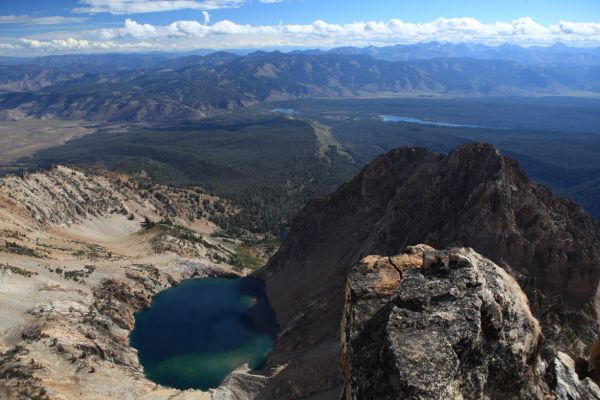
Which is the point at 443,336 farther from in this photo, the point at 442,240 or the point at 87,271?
the point at 87,271

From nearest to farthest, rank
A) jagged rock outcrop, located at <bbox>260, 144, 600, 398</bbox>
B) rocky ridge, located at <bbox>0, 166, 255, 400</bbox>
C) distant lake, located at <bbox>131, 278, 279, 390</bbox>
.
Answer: jagged rock outcrop, located at <bbox>260, 144, 600, 398</bbox>, rocky ridge, located at <bbox>0, 166, 255, 400</bbox>, distant lake, located at <bbox>131, 278, 279, 390</bbox>

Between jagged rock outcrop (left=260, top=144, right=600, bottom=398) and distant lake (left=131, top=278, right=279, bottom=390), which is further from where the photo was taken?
distant lake (left=131, top=278, right=279, bottom=390)

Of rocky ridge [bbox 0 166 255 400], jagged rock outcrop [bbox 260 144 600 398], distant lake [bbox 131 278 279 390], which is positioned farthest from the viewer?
distant lake [bbox 131 278 279 390]

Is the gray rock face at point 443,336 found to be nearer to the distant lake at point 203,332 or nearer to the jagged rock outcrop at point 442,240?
the jagged rock outcrop at point 442,240

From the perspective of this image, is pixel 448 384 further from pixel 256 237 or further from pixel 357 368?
pixel 256 237

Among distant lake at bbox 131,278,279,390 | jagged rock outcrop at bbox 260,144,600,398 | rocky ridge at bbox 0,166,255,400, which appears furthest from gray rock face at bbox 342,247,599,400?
distant lake at bbox 131,278,279,390

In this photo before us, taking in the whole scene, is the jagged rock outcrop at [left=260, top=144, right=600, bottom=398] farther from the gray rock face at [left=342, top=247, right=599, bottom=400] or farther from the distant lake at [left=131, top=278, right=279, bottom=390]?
the gray rock face at [left=342, top=247, right=599, bottom=400]

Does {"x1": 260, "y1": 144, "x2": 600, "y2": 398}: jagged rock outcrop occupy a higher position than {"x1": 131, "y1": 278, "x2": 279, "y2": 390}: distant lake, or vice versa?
{"x1": 260, "y1": 144, "x2": 600, "y2": 398}: jagged rock outcrop

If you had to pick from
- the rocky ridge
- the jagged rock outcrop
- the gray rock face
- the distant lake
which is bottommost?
the distant lake
